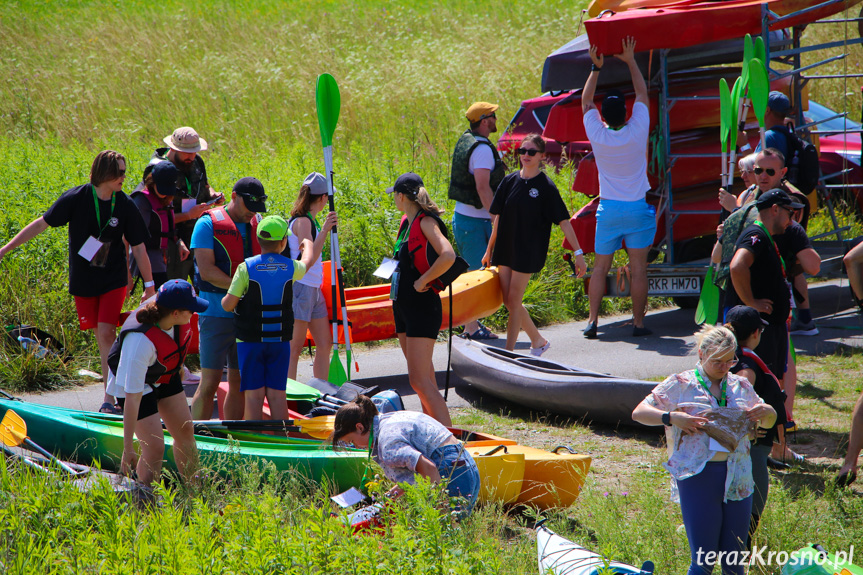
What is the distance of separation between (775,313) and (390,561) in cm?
296

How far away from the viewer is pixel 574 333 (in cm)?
872

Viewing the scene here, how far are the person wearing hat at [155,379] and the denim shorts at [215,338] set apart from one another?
3.11 feet

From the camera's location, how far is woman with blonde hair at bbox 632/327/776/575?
139 inches

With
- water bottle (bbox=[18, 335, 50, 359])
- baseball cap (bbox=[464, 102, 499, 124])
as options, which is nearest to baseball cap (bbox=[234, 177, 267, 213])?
water bottle (bbox=[18, 335, 50, 359])

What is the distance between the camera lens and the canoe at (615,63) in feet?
28.7

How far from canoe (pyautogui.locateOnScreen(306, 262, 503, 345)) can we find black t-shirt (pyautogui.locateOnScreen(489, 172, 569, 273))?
0.30m

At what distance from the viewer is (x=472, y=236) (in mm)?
8258

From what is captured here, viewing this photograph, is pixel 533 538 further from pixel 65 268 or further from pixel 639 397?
pixel 65 268

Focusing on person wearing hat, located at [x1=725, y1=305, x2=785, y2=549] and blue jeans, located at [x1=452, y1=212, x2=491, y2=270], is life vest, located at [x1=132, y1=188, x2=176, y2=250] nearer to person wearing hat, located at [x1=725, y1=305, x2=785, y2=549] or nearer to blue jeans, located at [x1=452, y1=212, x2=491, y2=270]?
blue jeans, located at [x1=452, y1=212, x2=491, y2=270]

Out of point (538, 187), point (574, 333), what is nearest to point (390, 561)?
point (538, 187)

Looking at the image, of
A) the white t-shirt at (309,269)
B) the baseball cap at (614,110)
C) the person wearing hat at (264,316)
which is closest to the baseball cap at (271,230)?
the person wearing hat at (264,316)

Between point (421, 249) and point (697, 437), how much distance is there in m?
2.32

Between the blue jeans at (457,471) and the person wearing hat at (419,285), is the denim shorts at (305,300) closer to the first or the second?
the person wearing hat at (419,285)

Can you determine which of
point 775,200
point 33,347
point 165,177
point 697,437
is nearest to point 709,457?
point 697,437
